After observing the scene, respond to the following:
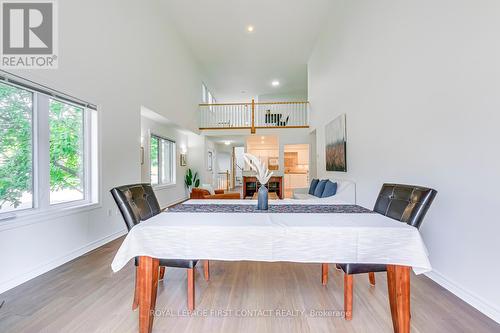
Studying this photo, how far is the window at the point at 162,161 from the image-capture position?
6.02 metres

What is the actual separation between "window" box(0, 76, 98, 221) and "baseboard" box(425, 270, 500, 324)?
4.06 metres

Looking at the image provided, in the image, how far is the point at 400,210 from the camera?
5.52 ft

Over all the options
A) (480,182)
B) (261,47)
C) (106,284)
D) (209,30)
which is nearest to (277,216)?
(480,182)

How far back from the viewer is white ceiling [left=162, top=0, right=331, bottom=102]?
16.4 feet

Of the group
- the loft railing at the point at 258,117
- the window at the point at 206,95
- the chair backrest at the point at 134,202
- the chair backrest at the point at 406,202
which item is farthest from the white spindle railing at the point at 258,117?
the chair backrest at the point at 406,202

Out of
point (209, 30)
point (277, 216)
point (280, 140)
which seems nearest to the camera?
point (277, 216)

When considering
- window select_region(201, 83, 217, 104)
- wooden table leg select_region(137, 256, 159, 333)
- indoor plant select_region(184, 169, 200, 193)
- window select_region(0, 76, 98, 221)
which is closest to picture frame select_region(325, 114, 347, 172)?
wooden table leg select_region(137, 256, 159, 333)

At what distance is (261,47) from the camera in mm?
6691

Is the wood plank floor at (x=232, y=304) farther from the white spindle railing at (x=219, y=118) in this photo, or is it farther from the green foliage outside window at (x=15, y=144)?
the white spindle railing at (x=219, y=118)

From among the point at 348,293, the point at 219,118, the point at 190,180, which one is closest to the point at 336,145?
the point at 348,293

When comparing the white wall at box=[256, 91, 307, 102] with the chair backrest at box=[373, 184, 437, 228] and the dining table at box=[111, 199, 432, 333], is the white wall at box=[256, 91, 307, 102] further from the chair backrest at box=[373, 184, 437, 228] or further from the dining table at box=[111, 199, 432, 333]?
the dining table at box=[111, 199, 432, 333]

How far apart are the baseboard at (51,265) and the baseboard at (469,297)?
3.89 meters

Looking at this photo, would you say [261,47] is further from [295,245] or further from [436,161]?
[295,245]

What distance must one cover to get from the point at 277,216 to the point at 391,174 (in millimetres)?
1833
